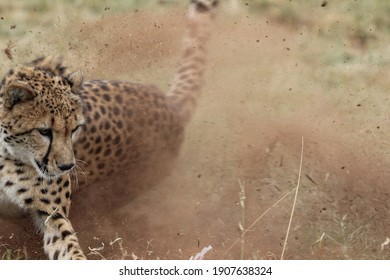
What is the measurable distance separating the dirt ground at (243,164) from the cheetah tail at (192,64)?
0.29 m

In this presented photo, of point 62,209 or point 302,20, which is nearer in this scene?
point 62,209

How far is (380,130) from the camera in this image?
24.0 ft

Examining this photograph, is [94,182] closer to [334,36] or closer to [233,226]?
[233,226]

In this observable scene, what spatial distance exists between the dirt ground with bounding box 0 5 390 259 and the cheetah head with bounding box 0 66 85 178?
620mm

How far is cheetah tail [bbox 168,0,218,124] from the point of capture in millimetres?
6465

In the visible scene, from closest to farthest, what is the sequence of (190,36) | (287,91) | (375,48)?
(190,36) < (287,91) < (375,48)

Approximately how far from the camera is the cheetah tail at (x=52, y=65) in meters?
5.54

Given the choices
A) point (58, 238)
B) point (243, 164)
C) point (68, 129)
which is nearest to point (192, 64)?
point (243, 164)

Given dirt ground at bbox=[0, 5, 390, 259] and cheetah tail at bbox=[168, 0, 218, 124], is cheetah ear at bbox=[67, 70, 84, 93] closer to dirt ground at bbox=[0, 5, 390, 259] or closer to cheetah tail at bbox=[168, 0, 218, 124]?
dirt ground at bbox=[0, 5, 390, 259]

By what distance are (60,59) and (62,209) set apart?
914 mm

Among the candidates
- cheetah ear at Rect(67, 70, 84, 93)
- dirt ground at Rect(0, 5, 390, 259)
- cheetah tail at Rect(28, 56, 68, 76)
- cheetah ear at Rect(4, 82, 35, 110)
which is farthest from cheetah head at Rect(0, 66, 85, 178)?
dirt ground at Rect(0, 5, 390, 259)

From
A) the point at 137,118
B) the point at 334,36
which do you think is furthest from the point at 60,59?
the point at 334,36

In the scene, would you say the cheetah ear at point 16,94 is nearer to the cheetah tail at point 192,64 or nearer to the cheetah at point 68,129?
the cheetah at point 68,129

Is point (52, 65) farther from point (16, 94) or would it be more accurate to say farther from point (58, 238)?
point (58, 238)
